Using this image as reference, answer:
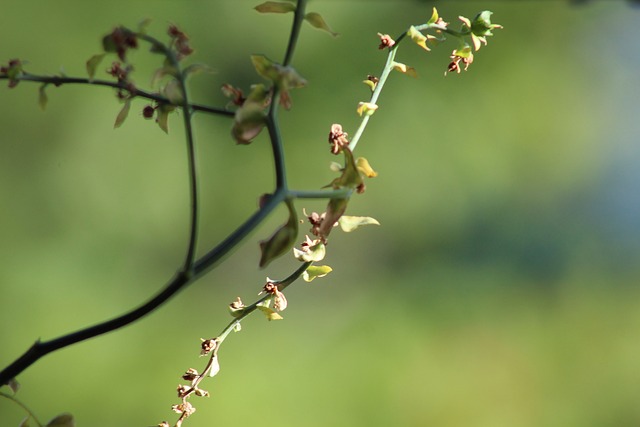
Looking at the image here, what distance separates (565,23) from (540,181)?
46 cm

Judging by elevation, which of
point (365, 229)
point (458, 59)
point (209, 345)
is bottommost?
point (365, 229)

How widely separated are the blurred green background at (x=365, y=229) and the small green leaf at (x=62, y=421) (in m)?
1.31

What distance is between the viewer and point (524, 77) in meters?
2.14

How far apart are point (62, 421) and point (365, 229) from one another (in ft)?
5.43

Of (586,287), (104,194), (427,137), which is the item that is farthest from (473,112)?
(104,194)

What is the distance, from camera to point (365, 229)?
192 cm

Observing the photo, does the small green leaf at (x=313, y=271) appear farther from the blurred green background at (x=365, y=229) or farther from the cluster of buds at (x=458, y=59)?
the blurred green background at (x=365, y=229)

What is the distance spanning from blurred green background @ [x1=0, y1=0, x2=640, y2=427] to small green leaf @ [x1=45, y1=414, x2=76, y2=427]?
1315 millimetres

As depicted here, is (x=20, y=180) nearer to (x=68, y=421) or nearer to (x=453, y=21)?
(x=453, y=21)

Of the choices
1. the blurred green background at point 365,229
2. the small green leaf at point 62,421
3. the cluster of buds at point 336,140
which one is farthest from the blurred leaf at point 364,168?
the blurred green background at point 365,229

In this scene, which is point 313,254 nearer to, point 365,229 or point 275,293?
point 275,293

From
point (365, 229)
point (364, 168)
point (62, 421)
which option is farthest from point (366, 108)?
point (365, 229)

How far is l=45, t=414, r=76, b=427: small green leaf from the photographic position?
27 centimetres

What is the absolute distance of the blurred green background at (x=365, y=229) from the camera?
170 centimetres
